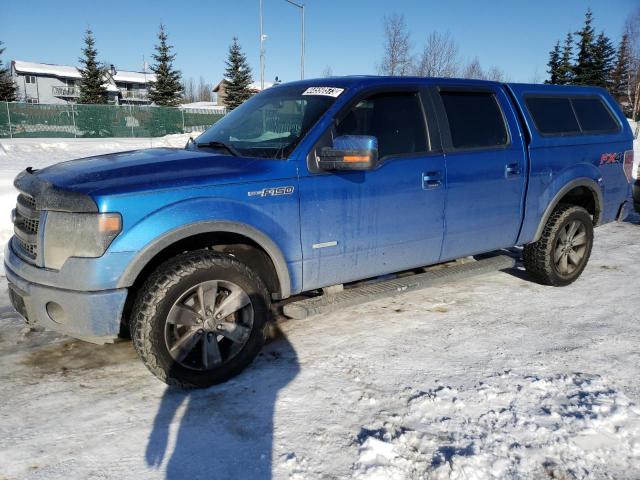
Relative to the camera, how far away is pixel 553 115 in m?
4.90

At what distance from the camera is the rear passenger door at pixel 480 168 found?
162 inches

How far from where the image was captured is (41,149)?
19469 mm

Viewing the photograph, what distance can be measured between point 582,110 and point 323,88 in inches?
117

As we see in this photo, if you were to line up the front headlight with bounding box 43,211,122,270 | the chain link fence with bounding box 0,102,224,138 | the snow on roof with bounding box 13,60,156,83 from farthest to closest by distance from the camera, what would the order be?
the snow on roof with bounding box 13,60,156,83, the chain link fence with bounding box 0,102,224,138, the front headlight with bounding box 43,211,122,270

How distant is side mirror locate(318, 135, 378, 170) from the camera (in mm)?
3254

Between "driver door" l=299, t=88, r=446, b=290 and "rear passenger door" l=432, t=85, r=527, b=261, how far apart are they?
150mm

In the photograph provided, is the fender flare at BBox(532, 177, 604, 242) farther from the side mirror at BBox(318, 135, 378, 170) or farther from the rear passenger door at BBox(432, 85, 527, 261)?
the side mirror at BBox(318, 135, 378, 170)

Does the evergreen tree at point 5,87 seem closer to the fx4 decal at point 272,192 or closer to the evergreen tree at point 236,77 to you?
the evergreen tree at point 236,77

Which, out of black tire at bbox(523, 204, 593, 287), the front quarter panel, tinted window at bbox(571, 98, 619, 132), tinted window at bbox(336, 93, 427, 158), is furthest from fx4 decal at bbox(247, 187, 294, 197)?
tinted window at bbox(571, 98, 619, 132)

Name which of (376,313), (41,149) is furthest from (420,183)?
(41,149)

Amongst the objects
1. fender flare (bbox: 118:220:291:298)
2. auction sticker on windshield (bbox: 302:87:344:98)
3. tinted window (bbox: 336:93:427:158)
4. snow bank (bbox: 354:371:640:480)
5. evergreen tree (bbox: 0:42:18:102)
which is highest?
evergreen tree (bbox: 0:42:18:102)

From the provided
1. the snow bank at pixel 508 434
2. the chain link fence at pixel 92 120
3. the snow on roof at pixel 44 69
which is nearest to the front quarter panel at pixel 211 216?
the snow bank at pixel 508 434

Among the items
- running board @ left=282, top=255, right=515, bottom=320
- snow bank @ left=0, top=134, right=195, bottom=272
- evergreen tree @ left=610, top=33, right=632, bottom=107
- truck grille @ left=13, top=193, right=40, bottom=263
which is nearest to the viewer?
truck grille @ left=13, top=193, right=40, bottom=263

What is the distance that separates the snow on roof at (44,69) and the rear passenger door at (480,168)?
2951 inches
